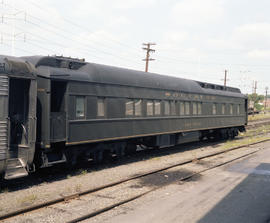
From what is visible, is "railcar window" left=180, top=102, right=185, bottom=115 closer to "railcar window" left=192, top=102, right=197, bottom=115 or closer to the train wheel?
"railcar window" left=192, top=102, right=197, bottom=115

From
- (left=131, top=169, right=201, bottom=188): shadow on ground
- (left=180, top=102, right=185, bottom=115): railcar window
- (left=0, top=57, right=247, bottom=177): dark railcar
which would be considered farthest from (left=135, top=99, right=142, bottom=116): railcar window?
(left=180, top=102, right=185, bottom=115): railcar window

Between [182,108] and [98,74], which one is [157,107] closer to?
[182,108]

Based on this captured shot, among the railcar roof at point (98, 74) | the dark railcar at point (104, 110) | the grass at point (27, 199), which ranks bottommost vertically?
the grass at point (27, 199)

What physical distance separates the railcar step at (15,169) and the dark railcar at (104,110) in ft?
0.94

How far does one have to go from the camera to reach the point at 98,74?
450 inches

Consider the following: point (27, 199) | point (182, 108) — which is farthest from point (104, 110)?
point (182, 108)

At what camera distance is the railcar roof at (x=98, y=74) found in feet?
32.6

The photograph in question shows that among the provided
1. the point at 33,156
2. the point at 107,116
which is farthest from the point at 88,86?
the point at 33,156

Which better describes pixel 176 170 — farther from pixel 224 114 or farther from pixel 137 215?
pixel 224 114

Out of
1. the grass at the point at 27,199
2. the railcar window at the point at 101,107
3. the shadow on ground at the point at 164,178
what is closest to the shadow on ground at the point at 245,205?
the shadow on ground at the point at 164,178

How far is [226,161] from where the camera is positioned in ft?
44.6

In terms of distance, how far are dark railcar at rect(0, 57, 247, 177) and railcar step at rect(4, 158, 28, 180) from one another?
0.94ft

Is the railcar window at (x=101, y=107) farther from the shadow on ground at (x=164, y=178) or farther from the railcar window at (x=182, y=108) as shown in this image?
the railcar window at (x=182, y=108)

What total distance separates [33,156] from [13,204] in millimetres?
1802
